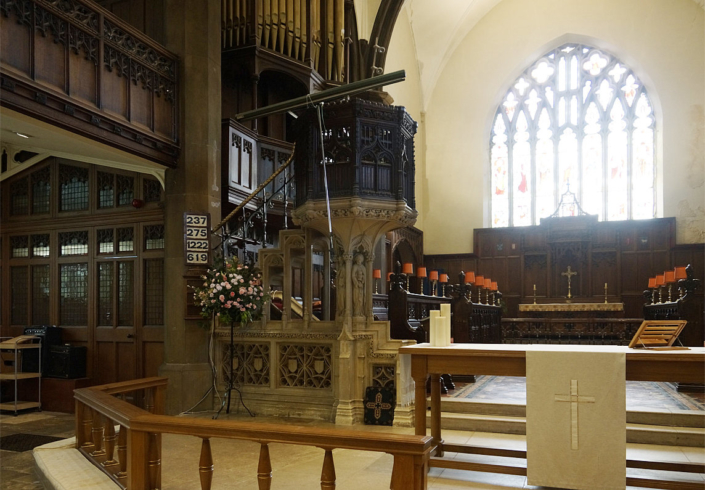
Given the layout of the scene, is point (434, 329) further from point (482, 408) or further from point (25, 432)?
point (25, 432)

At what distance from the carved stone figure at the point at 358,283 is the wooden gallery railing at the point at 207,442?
2.84 meters

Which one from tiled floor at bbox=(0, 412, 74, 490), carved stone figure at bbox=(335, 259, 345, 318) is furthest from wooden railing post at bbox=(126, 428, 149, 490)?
carved stone figure at bbox=(335, 259, 345, 318)

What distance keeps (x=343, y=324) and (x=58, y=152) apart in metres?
4.24

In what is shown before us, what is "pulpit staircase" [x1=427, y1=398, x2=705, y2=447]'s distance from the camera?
16.7 feet

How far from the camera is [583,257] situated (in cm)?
1520

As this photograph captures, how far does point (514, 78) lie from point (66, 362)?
1353 cm

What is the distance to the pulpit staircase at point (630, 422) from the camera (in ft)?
16.7

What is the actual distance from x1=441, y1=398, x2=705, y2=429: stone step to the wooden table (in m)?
1.38

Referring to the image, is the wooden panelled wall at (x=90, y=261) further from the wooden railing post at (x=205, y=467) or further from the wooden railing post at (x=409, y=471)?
the wooden railing post at (x=409, y=471)

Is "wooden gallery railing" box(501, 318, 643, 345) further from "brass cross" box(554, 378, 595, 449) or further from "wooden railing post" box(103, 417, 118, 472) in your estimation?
"wooden railing post" box(103, 417, 118, 472)

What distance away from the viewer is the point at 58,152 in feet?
25.1

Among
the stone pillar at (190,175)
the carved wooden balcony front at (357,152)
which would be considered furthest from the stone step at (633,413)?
the stone pillar at (190,175)

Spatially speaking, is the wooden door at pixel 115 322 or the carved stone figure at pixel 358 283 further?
the wooden door at pixel 115 322

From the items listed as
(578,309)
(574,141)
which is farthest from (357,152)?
(574,141)
